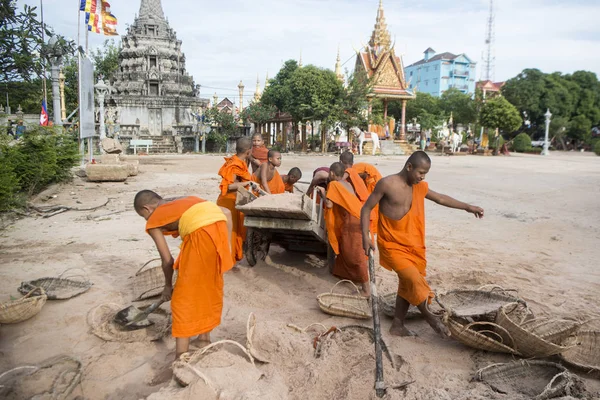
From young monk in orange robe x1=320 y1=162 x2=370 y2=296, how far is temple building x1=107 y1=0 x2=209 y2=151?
27.6 metres

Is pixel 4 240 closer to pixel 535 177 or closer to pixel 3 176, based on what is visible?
pixel 3 176

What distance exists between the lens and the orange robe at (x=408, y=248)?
361 centimetres

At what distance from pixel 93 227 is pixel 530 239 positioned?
→ 730 cm

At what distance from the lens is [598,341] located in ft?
10.8

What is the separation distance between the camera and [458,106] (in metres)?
44.1

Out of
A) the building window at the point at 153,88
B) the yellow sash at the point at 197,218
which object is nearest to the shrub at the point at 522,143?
the building window at the point at 153,88

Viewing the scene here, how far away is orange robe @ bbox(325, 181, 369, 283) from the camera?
490cm

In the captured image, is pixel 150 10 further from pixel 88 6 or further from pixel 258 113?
pixel 88 6

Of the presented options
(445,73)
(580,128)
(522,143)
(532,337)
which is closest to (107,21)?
(532,337)

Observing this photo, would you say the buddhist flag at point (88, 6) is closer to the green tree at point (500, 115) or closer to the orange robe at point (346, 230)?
the orange robe at point (346, 230)

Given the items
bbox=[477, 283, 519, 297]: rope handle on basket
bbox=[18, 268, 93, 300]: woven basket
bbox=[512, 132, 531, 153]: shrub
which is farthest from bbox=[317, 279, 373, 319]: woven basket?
bbox=[512, 132, 531, 153]: shrub

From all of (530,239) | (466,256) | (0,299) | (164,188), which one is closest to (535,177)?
(530,239)

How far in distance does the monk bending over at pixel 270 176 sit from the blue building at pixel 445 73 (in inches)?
2359

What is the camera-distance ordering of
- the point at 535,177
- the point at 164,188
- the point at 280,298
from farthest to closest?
the point at 535,177 < the point at 164,188 < the point at 280,298
